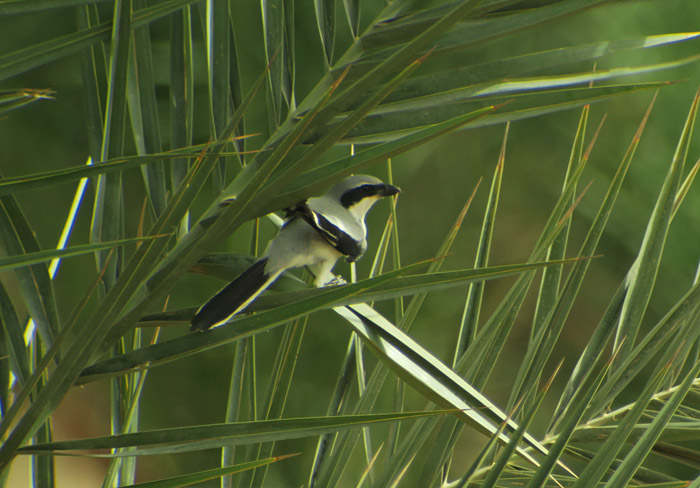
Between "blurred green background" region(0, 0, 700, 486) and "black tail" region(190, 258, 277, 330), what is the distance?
2.59 feet

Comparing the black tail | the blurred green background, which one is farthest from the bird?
the blurred green background

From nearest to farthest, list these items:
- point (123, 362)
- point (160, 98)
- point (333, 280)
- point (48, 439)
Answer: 1. point (123, 362)
2. point (48, 439)
3. point (333, 280)
4. point (160, 98)

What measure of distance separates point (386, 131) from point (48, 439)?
1.53ft

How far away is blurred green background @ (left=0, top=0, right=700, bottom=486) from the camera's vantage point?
4.77 feet

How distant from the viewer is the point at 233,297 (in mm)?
657

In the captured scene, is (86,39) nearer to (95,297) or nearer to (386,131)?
(386,131)

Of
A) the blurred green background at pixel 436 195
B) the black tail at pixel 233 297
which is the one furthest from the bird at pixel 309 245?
the blurred green background at pixel 436 195

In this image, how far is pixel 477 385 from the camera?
779 mm

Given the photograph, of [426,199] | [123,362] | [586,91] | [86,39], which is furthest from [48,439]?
[426,199]

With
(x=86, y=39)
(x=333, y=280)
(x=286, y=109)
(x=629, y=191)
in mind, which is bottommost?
(x=629, y=191)

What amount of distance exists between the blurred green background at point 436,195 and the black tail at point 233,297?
2.59 ft

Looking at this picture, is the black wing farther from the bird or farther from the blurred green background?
the blurred green background

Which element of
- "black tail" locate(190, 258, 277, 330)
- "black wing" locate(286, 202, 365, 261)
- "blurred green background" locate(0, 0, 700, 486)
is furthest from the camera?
"blurred green background" locate(0, 0, 700, 486)

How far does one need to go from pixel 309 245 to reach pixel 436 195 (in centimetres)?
72
